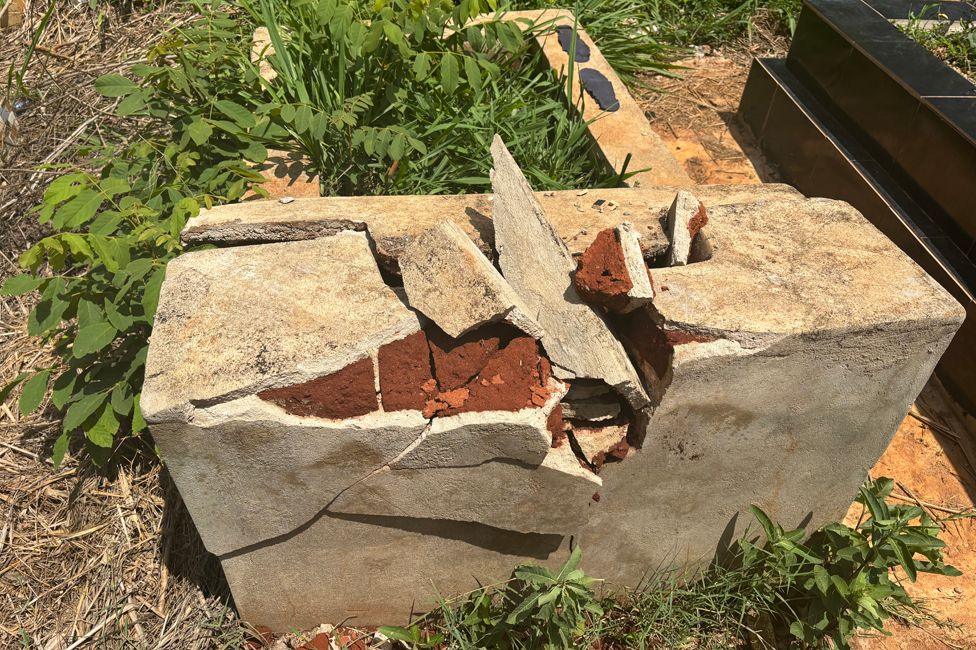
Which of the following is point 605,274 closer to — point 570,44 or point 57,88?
point 570,44

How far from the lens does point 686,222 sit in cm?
214

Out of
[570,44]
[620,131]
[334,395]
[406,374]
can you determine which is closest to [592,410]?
[406,374]

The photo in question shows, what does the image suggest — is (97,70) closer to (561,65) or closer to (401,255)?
(561,65)

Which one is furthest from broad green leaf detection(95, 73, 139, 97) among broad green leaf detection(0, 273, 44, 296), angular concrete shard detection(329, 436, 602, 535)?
angular concrete shard detection(329, 436, 602, 535)

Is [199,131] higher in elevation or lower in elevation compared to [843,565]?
higher

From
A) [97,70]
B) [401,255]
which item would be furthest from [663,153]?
[97,70]

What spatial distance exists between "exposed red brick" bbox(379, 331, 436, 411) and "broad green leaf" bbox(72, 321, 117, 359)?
0.90 meters

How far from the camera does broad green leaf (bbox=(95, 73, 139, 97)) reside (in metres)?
2.65

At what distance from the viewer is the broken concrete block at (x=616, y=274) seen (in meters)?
1.82

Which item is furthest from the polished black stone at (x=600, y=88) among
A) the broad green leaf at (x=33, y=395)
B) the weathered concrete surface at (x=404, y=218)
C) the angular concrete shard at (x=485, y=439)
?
the broad green leaf at (x=33, y=395)

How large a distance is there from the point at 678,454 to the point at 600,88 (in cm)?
229

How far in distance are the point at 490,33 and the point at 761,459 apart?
1777mm

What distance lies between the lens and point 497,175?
202 centimetres

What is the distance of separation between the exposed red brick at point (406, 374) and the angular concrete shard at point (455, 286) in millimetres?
97
